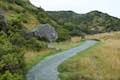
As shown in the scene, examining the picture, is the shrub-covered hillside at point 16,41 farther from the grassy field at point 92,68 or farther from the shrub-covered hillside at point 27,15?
the grassy field at point 92,68

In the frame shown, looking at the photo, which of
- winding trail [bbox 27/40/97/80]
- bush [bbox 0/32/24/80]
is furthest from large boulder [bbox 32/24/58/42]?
bush [bbox 0/32/24/80]

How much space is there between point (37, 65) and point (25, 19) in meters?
25.9

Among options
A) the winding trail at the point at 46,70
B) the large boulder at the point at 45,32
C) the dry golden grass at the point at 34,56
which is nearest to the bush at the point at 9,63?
the winding trail at the point at 46,70

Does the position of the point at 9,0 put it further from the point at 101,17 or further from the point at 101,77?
the point at 101,17

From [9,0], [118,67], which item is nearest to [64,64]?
[118,67]

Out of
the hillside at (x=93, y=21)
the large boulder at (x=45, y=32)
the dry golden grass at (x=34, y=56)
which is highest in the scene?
the large boulder at (x=45, y=32)

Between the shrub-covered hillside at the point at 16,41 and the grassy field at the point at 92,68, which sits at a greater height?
the shrub-covered hillside at the point at 16,41

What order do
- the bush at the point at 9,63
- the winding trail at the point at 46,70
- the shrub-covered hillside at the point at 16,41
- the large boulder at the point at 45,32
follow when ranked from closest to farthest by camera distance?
the bush at the point at 9,63 → the shrub-covered hillside at the point at 16,41 → the winding trail at the point at 46,70 → the large boulder at the point at 45,32

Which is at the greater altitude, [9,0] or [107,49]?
[9,0]

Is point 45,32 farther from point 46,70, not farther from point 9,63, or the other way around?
point 9,63

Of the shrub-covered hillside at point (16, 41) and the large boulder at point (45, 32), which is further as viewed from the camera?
the large boulder at point (45, 32)

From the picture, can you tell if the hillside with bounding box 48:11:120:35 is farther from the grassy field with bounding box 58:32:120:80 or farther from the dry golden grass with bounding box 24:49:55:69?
the grassy field with bounding box 58:32:120:80

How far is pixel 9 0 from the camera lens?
58.5 m

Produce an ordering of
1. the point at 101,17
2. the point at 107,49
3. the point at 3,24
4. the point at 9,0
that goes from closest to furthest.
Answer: the point at 3,24 < the point at 107,49 < the point at 9,0 < the point at 101,17
